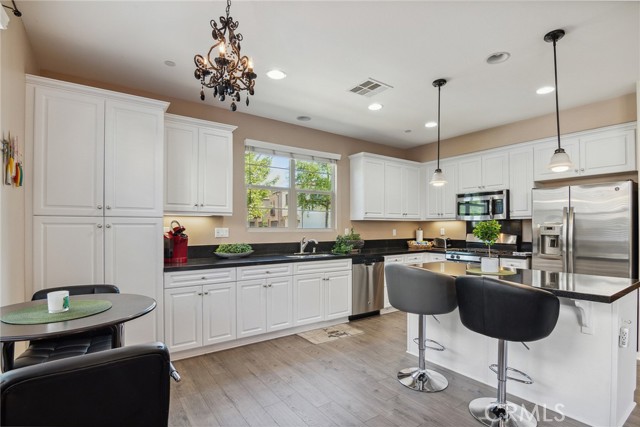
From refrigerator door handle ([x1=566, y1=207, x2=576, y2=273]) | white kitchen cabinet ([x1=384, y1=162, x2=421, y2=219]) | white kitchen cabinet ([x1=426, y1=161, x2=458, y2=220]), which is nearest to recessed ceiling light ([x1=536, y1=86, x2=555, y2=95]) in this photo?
refrigerator door handle ([x1=566, y1=207, x2=576, y2=273])

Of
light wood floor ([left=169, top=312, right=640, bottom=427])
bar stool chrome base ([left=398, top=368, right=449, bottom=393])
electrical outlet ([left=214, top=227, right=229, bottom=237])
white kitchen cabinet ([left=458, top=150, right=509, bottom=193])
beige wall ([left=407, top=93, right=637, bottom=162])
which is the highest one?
beige wall ([left=407, top=93, right=637, bottom=162])

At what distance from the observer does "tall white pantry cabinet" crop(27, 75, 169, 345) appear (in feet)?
8.27

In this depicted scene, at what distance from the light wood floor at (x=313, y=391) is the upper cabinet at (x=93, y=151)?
1.61 m

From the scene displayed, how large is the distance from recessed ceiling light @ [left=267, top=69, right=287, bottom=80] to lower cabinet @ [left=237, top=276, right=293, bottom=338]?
2164 mm

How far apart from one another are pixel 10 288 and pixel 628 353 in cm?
416

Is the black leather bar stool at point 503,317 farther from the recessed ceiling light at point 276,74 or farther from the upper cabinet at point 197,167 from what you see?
the upper cabinet at point 197,167

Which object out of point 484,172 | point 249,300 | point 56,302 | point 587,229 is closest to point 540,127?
point 484,172

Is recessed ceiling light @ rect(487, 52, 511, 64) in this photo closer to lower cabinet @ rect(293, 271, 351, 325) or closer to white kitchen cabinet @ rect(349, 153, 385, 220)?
white kitchen cabinet @ rect(349, 153, 385, 220)

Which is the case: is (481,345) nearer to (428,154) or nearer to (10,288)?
(10,288)

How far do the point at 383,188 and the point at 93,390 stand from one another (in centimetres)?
476

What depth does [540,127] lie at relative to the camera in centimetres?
437

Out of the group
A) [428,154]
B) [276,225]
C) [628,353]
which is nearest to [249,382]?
[276,225]

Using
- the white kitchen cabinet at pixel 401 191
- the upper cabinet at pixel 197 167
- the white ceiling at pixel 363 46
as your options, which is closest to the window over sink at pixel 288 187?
the upper cabinet at pixel 197 167

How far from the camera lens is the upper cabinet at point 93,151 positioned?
2527 millimetres
